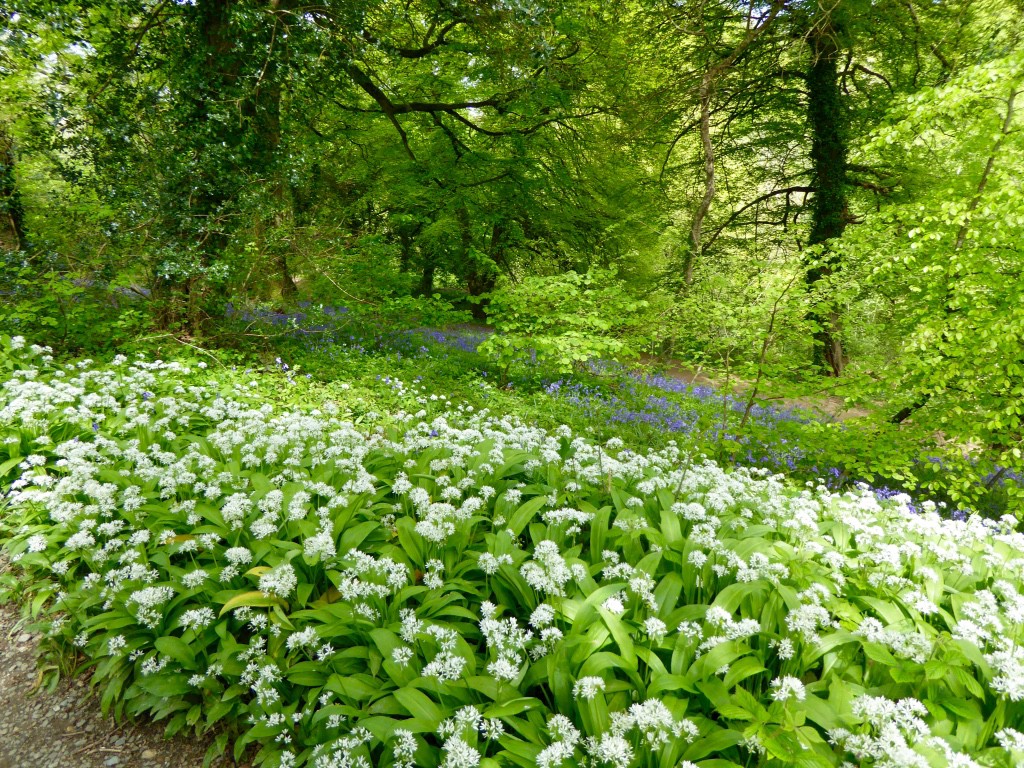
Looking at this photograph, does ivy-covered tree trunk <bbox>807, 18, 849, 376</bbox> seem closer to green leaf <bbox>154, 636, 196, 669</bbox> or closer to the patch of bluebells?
the patch of bluebells

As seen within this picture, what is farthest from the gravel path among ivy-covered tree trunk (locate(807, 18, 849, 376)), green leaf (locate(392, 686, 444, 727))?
ivy-covered tree trunk (locate(807, 18, 849, 376))

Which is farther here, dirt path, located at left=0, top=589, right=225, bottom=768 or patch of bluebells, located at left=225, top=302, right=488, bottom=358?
patch of bluebells, located at left=225, top=302, right=488, bottom=358

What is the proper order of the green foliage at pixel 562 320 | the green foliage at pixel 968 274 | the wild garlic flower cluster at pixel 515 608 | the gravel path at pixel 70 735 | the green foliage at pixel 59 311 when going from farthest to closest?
1. the green foliage at pixel 562 320
2. the green foliage at pixel 59 311
3. the green foliage at pixel 968 274
4. the gravel path at pixel 70 735
5. the wild garlic flower cluster at pixel 515 608

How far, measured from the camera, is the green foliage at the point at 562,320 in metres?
7.20

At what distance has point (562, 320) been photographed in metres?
7.85

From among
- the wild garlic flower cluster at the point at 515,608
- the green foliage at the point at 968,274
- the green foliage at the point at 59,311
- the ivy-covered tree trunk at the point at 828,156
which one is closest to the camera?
the wild garlic flower cluster at the point at 515,608

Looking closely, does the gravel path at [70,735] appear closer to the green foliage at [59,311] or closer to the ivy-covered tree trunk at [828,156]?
the green foliage at [59,311]

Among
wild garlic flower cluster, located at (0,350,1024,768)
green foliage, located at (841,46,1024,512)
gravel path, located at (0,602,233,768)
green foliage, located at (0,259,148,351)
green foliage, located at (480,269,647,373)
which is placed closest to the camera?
wild garlic flower cluster, located at (0,350,1024,768)

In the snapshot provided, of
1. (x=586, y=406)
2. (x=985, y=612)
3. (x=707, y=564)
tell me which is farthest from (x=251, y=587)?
(x=586, y=406)

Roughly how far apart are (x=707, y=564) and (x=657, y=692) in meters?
0.98

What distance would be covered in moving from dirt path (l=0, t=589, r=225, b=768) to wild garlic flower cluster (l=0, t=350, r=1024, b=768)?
0.19 metres

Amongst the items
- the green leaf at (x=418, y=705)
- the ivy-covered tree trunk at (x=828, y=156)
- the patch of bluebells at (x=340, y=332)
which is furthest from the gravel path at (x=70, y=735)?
the ivy-covered tree trunk at (x=828, y=156)

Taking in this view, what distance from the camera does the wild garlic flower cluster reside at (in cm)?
196

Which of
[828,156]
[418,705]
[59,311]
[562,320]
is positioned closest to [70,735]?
[418,705]
